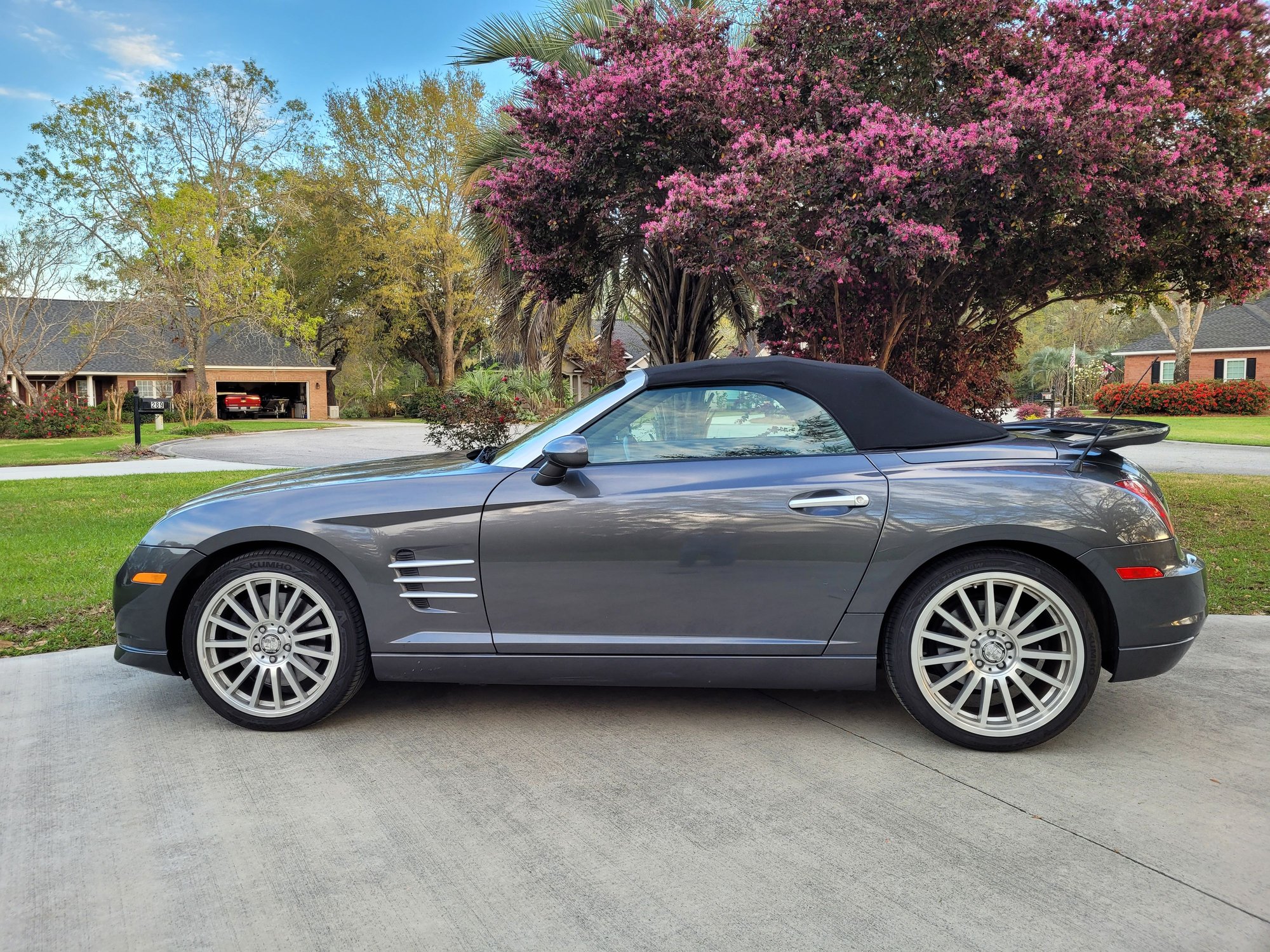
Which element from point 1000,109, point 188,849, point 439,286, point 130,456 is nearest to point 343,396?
point 439,286

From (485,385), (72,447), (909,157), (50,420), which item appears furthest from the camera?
(50,420)

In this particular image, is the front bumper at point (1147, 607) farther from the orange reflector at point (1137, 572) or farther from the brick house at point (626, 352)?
the brick house at point (626, 352)

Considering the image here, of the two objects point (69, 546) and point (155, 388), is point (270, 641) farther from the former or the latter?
point (155, 388)

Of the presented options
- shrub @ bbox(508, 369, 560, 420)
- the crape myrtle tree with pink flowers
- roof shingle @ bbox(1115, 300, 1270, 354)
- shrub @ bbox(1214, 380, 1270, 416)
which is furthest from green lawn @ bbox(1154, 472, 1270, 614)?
roof shingle @ bbox(1115, 300, 1270, 354)

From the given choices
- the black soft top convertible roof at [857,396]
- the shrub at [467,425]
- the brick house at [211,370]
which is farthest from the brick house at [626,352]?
the black soft top convertible roof at [857,396]

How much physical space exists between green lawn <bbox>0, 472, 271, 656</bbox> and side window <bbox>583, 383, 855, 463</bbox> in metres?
3.41

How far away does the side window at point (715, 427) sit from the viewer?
3521 millimetres

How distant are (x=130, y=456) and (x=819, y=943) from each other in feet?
66.6

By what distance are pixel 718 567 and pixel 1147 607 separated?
A: 1.62 metres

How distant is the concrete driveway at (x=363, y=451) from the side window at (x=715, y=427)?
9.56 m

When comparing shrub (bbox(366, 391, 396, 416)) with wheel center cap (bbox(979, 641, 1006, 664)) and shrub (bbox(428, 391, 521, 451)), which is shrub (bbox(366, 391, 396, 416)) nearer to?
shrub (bbox(428, 391, 521, 451))

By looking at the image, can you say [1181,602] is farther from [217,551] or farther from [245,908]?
[217,551]

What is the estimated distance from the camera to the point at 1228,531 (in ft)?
27.6

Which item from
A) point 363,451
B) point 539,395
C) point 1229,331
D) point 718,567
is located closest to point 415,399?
point 539,395
